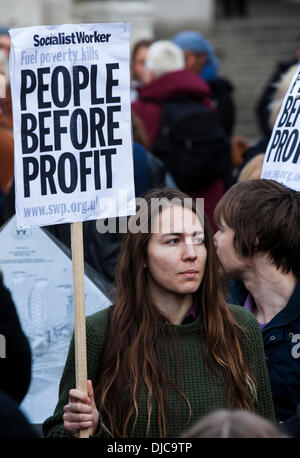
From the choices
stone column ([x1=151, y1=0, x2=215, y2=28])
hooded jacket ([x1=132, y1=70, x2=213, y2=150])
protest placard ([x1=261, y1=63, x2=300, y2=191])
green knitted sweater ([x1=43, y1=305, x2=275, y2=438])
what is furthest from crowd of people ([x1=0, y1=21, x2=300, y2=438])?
stone column ([x1=151, y1=0, x2=215, y2=28])

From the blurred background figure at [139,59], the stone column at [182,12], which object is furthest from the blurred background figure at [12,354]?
the stone column at [182,12]

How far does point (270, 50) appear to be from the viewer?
18109mm

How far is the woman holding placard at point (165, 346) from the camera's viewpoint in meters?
3.43

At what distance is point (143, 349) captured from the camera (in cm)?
349

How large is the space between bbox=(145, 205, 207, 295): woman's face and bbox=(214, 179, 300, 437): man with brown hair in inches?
13.8

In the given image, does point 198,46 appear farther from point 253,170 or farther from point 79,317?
point 79,317

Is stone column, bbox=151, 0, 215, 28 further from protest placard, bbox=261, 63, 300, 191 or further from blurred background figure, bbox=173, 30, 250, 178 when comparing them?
protest placard, bbox=261, 63, 300, 191

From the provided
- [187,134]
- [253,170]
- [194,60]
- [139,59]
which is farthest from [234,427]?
[139,59]

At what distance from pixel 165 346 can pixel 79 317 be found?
0.32m

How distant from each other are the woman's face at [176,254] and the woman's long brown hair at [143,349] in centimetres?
4

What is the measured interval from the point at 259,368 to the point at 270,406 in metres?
0.13

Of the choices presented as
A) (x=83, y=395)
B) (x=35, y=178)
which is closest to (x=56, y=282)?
(x=35, y=178)

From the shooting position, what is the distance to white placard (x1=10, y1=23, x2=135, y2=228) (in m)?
3.63

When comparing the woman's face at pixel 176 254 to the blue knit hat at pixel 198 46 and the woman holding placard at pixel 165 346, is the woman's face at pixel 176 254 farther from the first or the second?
the blue knit hat at pixel 198 46
